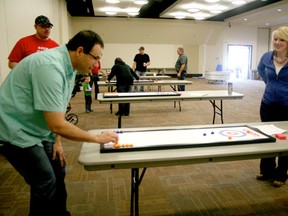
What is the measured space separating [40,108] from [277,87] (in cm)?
222

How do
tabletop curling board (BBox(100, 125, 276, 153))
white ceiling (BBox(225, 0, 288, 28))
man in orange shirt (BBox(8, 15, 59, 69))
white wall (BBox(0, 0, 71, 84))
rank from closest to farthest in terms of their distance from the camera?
tabletop curling board (BBox(100, 125, 276, 153)) < man in orange shirt (BBox(8, 15, 59, 69)) < white wall (BBox(0, 0, 71, 84)) < white ceiling (BBox(225, 0, 288, 28))

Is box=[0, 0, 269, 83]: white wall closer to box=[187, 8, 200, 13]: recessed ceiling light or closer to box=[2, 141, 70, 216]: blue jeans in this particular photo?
box=[187, 8, 200, 13]: recessed ceiling light

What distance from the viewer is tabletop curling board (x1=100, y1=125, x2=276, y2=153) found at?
1.60 metres

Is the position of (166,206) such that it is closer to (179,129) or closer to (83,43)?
(179,129)

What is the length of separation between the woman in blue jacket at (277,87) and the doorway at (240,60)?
16549 millimetres

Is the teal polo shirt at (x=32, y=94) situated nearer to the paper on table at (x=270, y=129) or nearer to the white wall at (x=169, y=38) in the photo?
the paper on table at (x=270, y=129)

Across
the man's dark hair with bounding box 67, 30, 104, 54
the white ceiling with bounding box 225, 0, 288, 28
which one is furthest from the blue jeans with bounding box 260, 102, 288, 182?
the white ceiling with bounding box 225, 0, 288, 28

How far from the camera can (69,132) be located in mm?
1309

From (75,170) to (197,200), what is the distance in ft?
4.85

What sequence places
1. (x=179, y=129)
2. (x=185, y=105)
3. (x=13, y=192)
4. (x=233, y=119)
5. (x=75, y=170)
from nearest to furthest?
1. (x=179, y=129)
2. (x=13, y=192)
3. (x=75, y=170)
4. (x=233, y=119)
5. (x=185, y=105)

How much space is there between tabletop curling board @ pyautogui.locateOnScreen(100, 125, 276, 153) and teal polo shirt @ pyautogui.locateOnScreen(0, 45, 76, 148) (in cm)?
42

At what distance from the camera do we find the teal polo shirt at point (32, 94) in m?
1.23

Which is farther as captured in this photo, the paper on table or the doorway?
the doorway

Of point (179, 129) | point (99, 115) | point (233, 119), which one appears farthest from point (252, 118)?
point (179, 129)
